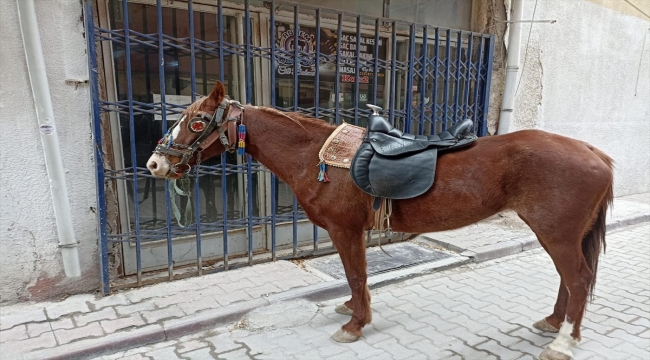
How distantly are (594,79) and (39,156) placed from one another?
327 inches

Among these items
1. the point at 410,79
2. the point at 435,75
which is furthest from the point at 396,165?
the point at 435,75

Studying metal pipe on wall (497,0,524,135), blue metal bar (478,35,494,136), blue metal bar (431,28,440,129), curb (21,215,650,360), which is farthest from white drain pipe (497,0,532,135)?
curb (21,215,650,360)

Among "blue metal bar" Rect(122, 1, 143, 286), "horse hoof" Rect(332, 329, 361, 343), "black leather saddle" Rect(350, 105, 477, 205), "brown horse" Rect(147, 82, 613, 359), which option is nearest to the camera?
"brown horse" Rect(147, 82, 613, 359)

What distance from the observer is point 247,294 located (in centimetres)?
376

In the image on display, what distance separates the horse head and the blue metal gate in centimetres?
57

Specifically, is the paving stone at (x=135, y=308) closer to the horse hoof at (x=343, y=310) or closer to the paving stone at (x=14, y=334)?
the paving stone at (x=14, y=334)

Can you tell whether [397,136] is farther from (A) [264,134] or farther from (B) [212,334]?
(B) [212,334]

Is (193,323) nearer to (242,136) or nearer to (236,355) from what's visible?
(236,355)

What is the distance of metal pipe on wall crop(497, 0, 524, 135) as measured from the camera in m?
5.81

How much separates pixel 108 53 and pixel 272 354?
2.98 m

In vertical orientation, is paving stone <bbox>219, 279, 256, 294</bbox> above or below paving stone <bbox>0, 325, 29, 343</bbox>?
below

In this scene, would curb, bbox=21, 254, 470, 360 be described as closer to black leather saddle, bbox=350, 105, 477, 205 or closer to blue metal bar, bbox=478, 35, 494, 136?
black leather saddle, bbox=350, 105, 477, 205

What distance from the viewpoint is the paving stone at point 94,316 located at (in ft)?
10.6

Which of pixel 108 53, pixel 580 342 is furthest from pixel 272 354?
pixel 108 53
